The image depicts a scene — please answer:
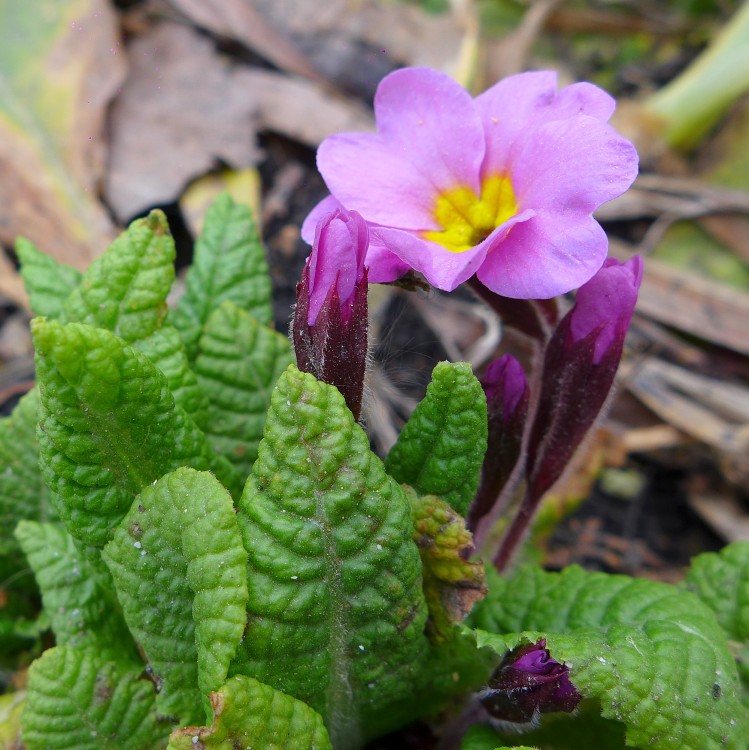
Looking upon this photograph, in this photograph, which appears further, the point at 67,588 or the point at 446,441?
the point at 67,588

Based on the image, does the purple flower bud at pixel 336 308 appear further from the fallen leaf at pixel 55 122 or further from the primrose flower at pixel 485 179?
the fallen leaf at pixel 55 122

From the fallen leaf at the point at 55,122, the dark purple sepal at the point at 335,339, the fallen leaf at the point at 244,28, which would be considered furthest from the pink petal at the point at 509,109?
the fallen leaf at the point at 244,28

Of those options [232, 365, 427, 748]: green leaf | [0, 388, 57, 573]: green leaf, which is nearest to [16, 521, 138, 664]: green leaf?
[0, 388, 57, 573]: green leaf

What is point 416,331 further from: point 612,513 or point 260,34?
point 260,34

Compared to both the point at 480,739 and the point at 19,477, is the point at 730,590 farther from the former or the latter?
the point at 19,477

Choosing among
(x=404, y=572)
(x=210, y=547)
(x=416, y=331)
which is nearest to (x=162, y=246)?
(x=210, y=547)

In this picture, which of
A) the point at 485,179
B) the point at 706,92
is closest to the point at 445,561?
the point at 485,179
